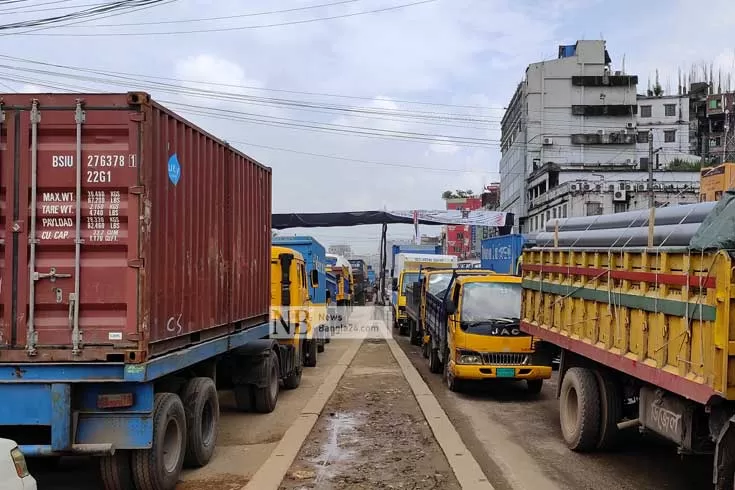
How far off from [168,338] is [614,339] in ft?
13.5

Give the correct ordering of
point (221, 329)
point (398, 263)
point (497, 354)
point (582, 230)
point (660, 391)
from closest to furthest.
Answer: point (660, 391) < point (221, 329) < point (582, 230) < point (497, 354) < point (398, 263)

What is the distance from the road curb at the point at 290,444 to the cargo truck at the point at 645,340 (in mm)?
3145

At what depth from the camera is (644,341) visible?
5.80 metres

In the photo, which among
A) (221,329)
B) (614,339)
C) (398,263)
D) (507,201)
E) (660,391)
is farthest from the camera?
(507,201)

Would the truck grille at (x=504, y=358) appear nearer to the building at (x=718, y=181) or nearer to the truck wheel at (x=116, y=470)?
the building at (x=718, y=181)

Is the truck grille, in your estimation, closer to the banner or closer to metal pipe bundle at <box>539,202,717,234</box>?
metal pipe bundle at <box>539,202,717,234</box>

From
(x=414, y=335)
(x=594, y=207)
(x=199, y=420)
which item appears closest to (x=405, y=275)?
(x=414, y=335)

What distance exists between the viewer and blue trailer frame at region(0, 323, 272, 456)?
5.07m

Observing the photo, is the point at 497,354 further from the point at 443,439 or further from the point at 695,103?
the point at 695,103

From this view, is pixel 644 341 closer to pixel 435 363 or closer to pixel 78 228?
pixel 78 228

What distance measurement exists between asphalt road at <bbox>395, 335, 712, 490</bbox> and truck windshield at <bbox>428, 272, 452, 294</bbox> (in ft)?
20.5

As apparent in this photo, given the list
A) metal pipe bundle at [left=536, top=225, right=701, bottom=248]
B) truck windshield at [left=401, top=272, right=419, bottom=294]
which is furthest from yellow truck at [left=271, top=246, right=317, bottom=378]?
truck windshield at [left=401, top=272, right=419, bottom=294]

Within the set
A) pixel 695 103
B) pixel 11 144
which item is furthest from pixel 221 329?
pixel 695 103

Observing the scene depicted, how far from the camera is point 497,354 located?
11.0 metres
